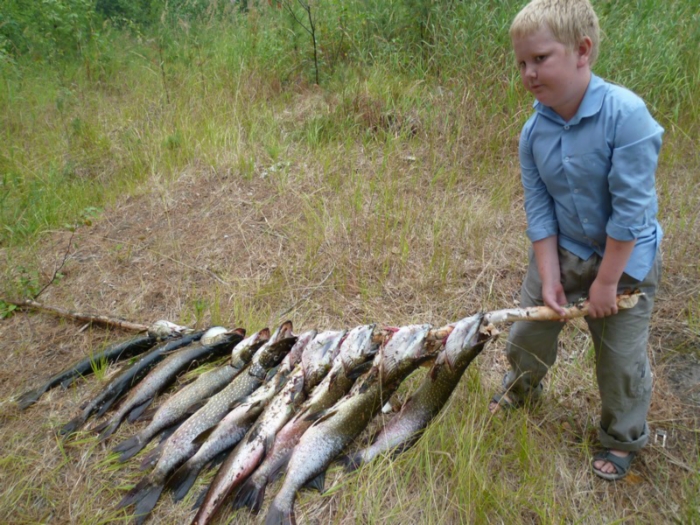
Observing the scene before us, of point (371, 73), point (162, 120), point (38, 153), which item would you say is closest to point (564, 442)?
point (371, 73)

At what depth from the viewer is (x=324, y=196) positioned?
187 inches

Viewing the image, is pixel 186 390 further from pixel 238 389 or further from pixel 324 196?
pixel 324 196

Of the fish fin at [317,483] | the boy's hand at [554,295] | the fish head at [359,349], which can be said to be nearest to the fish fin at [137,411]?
the fish fin at [317,483]

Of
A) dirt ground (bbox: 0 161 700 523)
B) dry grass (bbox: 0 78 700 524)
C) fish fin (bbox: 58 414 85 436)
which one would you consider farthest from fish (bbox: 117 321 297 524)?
fish fin (bbox: 58 414 85 436)

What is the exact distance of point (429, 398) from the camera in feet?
8.25

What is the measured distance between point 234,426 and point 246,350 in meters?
0.52

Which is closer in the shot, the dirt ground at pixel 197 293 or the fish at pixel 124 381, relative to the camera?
the dirt ground at pixel 197 293

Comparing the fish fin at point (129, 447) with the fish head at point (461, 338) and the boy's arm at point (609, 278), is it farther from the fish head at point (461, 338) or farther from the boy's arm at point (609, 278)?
the boy's arm at point (609, 278)

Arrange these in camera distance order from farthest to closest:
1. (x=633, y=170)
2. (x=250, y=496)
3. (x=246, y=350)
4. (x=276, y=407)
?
(x=246, y=350) < (x=276, y=407) < (x=250, y=496) < (x=633, y=170)

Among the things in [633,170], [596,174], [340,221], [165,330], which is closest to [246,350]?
[165,330]

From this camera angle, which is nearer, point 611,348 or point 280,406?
point 611,348

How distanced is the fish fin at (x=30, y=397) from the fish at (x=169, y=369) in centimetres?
53

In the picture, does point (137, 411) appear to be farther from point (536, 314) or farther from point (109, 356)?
point (536, 314)

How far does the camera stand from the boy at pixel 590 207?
185 centimetres
